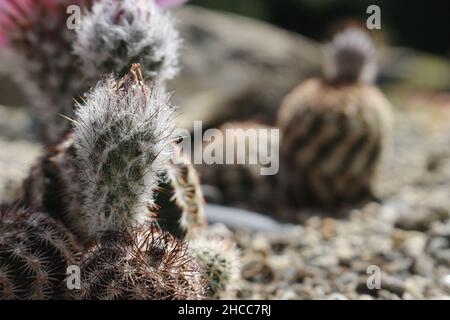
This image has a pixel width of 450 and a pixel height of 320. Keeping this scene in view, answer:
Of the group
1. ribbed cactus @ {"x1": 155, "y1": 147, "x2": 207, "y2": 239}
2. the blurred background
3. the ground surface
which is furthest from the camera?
the blurred background

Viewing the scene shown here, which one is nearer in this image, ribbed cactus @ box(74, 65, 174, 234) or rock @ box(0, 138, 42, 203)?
ribbed cactus @ box(74, 65, 174, 234)

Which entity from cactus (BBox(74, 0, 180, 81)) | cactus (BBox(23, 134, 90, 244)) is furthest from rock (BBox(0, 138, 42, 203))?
cactus (BBox(74, 0, 180, 81))

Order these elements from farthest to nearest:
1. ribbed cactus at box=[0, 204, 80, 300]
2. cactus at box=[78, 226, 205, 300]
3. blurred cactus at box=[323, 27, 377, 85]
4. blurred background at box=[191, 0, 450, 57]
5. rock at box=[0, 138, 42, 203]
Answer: blurred background at box=[191, 0, 450, 57], blurred cactus at box=[323, 27, 377, 85], rock at box=[0, 138, 42, 203], ribbed cactus at box=[0, 204, 80, 300], cactus at box=[78, 226, 205, 300]

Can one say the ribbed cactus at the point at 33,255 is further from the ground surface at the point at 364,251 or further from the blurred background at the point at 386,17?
the blurred background at the point at 386,17

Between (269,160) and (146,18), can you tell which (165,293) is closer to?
(146,18)

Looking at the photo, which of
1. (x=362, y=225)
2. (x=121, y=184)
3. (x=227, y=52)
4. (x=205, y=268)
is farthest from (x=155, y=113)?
(x=227, y=52)

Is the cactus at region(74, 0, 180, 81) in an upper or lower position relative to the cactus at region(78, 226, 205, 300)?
upper

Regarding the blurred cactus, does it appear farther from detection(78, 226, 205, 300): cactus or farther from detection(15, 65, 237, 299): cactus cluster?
A: detection(78, 226, 205, 300): cactus

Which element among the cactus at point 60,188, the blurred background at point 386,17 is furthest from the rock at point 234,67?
the blurred background at point 386,17
